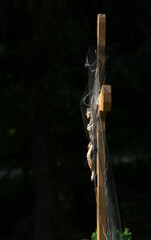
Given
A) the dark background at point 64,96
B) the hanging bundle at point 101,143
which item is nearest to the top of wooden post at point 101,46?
the hanging bundle at point 101,143

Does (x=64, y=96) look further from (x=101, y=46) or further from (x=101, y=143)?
(x=101, y=143)

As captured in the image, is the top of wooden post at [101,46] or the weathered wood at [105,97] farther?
the top of wooden post at [101,46]

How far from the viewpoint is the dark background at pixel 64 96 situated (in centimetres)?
662

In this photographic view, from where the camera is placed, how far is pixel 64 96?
6.40 metres

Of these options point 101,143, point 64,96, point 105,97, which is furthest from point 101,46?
point 64,96

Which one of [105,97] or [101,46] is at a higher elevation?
[101,46]

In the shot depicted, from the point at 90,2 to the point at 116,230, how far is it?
16.2 feet

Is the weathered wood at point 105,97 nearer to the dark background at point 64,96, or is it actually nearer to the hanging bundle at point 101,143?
the hanging bundle at point 101,143

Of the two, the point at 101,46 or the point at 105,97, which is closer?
the point at 105,97

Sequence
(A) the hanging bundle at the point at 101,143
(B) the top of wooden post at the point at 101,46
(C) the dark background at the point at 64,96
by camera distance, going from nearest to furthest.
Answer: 1. (A) the hanging bundle at the point at 101,143
2. (B) the top of wooden post at the point at 101,46
3. (C) the dark background at the point at 64,96

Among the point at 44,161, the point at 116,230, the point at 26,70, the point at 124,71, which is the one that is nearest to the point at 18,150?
the point at 44,161

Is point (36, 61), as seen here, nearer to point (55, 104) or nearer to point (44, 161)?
Answer: point (55, 104)

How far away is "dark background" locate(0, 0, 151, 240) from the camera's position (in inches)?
261

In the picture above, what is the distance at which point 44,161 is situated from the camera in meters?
7.93
